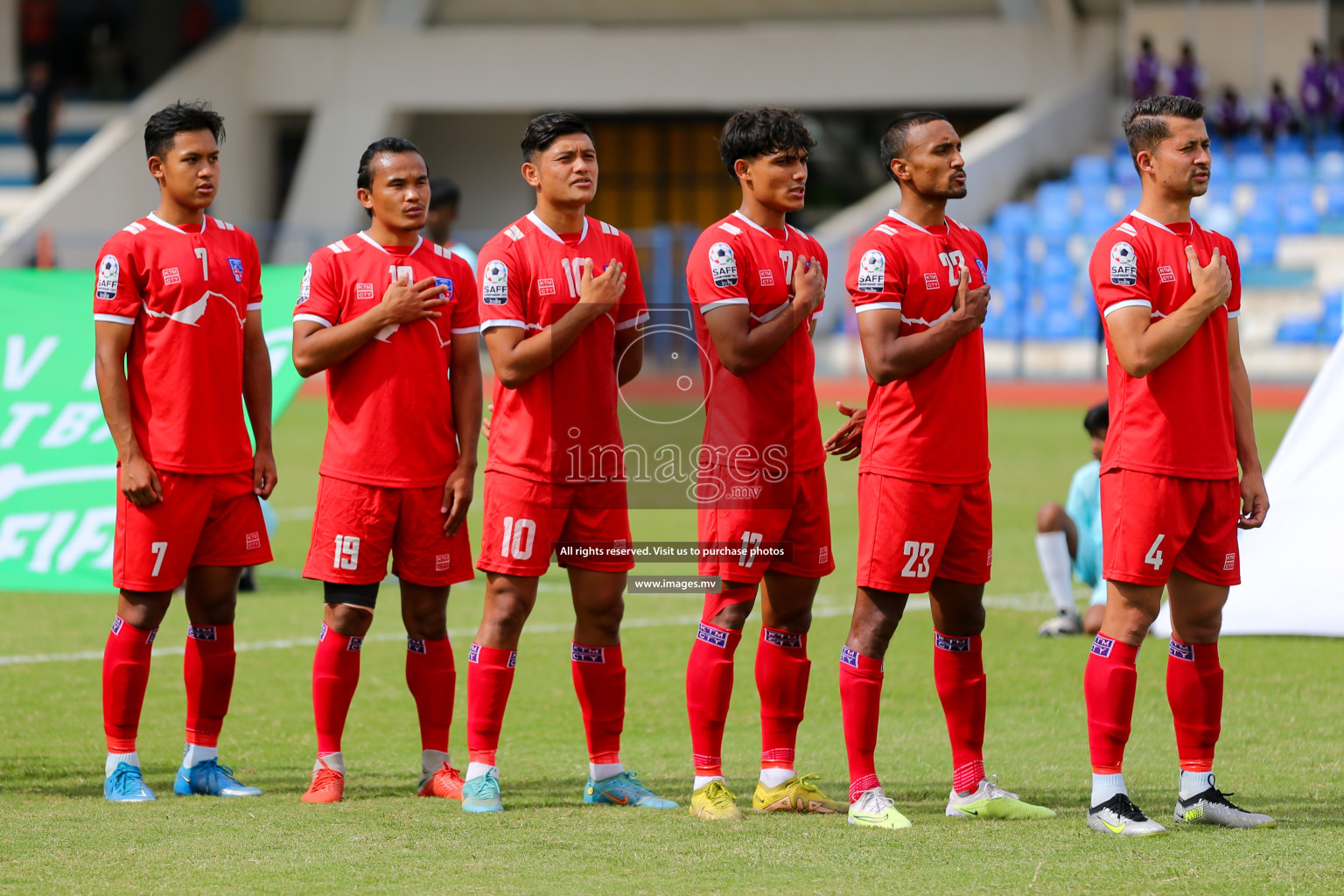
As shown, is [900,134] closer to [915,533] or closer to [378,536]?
[915,533]

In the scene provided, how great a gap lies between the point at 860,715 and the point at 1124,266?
61.1 inches

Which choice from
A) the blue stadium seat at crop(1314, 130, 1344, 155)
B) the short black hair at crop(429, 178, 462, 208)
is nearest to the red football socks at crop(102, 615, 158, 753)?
the short black hair at crop(429, 178, 462, 208)

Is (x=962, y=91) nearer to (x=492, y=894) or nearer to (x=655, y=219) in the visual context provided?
(x=655, y=219)

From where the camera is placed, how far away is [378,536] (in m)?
5.23

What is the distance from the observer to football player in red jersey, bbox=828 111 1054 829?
491 cm

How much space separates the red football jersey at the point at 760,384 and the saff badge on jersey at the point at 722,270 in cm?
2

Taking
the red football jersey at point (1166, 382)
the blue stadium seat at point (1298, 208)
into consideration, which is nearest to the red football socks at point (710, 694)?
the red football jersey at point (1166, 382)

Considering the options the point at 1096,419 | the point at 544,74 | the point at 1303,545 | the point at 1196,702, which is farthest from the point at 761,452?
the point at 544,74

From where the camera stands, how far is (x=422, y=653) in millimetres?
5398

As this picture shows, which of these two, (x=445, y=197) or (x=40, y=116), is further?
(x=40, y=116)

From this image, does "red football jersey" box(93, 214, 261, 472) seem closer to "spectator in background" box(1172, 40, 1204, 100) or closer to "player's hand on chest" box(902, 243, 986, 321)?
"player's hand on chest" box(902, 243, 986, 321)

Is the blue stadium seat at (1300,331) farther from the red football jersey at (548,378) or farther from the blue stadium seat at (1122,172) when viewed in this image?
the red football jersey at (548,378)

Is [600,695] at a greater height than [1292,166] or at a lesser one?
lesser

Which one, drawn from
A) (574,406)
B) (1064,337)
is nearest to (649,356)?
(574,406)
